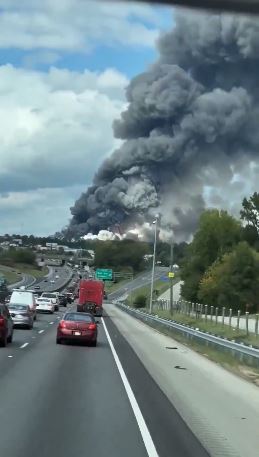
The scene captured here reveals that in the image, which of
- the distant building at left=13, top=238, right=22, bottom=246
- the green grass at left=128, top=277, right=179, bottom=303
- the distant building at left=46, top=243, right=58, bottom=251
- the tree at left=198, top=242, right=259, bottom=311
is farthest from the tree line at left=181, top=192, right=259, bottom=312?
the distant building at left=13, top=238, right=22, bottom=246

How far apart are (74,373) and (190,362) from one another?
636cm

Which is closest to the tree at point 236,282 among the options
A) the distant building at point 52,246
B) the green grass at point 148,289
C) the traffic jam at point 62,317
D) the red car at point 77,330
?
the traffic jam at point 62,317

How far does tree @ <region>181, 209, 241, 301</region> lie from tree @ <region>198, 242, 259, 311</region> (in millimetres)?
9795

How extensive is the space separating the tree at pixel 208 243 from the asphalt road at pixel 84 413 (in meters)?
79.4

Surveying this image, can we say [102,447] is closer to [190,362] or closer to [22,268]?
[190,362]

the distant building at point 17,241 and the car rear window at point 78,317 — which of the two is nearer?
the car rear window at point 78,317

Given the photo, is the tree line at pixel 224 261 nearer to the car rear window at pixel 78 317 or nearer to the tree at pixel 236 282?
the tree at pixel 236 282

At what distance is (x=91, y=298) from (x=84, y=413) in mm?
57756

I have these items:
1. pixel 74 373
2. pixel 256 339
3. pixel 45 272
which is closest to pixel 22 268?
pixel 45 272

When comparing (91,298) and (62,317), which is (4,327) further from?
(91,298)

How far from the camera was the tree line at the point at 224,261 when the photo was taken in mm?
85250

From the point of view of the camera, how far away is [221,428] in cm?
1132

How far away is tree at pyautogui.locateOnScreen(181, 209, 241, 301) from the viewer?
100938 millimetres

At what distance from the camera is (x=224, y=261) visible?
3597 inches
